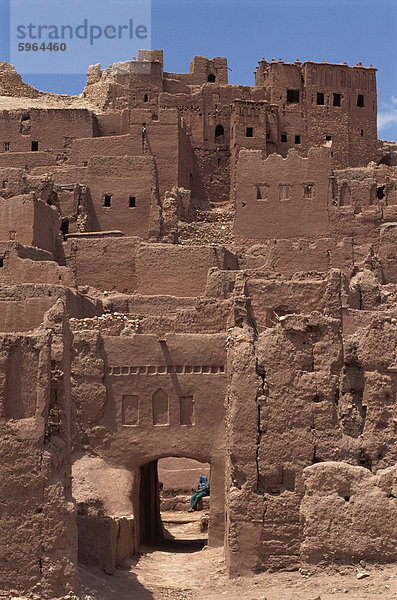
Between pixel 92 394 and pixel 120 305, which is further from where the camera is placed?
pixel 120 305

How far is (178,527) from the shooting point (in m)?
26.3

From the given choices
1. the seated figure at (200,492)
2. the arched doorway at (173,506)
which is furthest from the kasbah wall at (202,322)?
the seated figure at (200,492)

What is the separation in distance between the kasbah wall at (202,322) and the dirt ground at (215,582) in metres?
0.36

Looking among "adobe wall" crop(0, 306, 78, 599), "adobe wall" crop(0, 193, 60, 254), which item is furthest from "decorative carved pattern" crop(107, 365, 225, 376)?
"adobe wall" crop(0, 193, 60, 254)

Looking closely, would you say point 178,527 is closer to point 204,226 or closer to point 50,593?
point 50,593

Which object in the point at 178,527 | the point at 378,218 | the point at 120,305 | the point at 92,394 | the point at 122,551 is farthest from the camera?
the point at 378,218

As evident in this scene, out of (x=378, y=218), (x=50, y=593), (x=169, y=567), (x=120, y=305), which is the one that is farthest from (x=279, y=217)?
(x=50, y=593)

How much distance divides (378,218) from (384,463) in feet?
59.7

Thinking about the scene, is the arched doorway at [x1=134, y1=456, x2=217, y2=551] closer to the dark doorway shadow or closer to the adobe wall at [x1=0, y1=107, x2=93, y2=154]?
the dark doorway shadow

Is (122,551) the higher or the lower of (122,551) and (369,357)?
the lower

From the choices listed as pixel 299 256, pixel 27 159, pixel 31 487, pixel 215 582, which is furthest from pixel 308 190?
pixel 31 487

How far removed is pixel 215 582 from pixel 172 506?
352 inches

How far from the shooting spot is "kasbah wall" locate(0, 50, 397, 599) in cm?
1734

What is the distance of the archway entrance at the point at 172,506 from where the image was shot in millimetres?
24484
